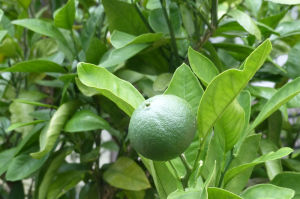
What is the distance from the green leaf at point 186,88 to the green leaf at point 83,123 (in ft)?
0.75

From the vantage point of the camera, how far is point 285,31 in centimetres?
89

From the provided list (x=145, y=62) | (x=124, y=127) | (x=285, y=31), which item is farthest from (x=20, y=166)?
(x=285, y=31)

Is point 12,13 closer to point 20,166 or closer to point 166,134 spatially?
point 20,166

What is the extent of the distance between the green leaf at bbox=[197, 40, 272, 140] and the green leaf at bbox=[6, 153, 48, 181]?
45 cm

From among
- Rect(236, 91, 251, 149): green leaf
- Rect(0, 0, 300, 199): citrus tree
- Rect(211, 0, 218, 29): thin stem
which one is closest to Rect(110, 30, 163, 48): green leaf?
Rect(0, 0, 300, 199): citrus tree

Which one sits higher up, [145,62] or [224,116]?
[224,116]

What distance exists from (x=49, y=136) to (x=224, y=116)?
35 centimetres

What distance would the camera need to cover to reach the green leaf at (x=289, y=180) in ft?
2.16

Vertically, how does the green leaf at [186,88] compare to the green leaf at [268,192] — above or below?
above

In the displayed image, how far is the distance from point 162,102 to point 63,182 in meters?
0.47

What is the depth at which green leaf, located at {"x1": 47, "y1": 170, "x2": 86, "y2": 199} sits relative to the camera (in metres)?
0.87

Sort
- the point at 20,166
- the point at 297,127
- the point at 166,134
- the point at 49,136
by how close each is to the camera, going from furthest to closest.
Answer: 1. the point at 297,127
2. the point at 20,166
3. the point at 49,136
4. the point at 166,134

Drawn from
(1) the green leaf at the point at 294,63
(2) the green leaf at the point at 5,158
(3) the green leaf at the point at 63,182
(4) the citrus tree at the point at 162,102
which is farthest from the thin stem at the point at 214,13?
(2) the green leaf at the point at 5,158

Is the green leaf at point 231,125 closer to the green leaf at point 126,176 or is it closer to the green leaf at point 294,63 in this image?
the green leaf at point 126,176
